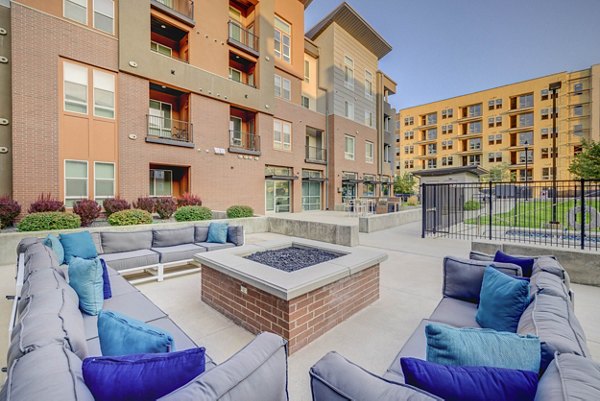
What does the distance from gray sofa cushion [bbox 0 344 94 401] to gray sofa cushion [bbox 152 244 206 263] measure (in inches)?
182

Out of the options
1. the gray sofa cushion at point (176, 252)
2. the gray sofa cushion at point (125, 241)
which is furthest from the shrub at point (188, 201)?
the gray sofa cushion at point (176, 252)

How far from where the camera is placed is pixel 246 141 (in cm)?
1827

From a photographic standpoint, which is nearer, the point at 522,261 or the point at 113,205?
the point at 522,261

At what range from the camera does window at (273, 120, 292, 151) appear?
19.6 metres

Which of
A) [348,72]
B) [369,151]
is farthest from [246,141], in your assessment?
[369,151]

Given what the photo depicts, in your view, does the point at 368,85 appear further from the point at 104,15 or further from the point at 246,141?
the point at 104,15

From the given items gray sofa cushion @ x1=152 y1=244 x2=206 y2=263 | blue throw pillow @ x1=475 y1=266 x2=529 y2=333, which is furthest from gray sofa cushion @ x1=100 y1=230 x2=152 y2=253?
Answer: blue throw pillow @ x1=475 y1=266 x2=529 y2=333

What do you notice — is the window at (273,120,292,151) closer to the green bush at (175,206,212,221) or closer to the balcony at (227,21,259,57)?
the balcony at (227,21,259,57)

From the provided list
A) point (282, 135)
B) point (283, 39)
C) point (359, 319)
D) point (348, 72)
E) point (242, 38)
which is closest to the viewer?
point (359, 319)

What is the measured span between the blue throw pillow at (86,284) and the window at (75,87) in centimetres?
1176

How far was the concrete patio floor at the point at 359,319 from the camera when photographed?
3135mm

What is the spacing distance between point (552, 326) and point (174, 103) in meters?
17.9

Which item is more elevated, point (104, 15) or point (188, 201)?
point (104, 15)

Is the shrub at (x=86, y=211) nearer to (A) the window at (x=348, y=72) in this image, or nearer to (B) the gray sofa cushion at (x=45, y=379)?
(B) the gray sofa cushion at (x=45, y=379)
